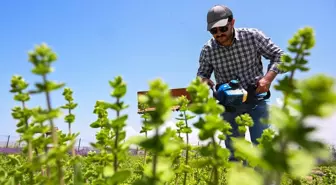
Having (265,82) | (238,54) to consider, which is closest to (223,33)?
(238,54)

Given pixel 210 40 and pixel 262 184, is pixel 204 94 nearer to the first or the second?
pixel 262 184

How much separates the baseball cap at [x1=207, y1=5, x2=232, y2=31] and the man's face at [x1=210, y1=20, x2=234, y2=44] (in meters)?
0.09

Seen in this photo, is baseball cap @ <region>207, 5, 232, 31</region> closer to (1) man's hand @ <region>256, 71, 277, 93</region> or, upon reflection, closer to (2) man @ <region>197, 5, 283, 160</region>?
(2) man @ <region>197, 5, 283, 160</region>

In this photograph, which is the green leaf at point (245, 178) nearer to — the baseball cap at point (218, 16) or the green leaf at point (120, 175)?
the green leaf at point (120, 175)

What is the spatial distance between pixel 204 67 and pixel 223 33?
79 centimetres

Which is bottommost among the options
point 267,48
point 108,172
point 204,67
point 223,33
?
point 108,172

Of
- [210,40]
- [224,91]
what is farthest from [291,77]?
[210,40]

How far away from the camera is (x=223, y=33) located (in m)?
5.49

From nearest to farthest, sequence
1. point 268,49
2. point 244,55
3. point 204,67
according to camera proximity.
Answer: point 268,49
point 244,55
point 204,67

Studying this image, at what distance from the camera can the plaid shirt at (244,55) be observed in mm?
5535

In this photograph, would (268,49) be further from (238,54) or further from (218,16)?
(218,16)

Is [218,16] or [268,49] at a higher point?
[218,16]

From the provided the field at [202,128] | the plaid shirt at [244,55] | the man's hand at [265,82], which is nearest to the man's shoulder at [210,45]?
the plaid shirt at [244,55]

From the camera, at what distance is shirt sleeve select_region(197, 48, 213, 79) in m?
6.07
